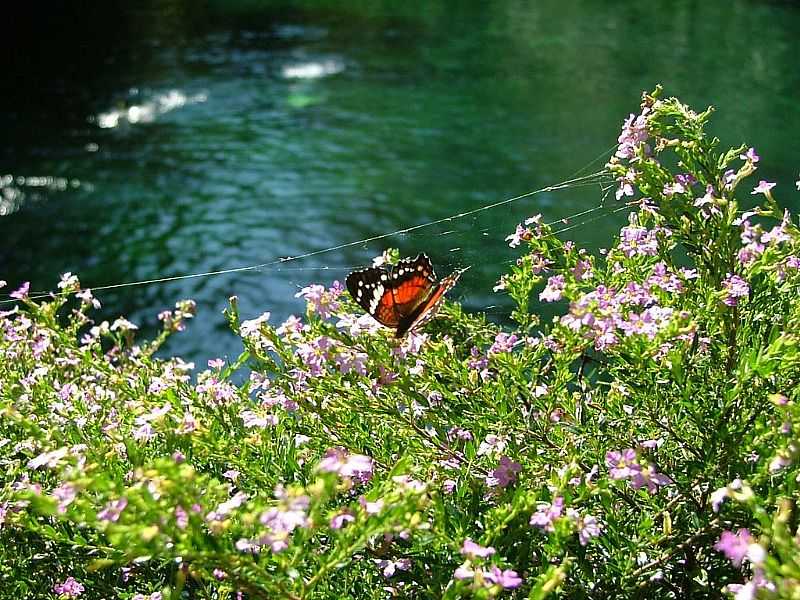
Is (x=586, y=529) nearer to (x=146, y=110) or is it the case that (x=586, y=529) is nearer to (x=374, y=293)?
(x=374, y=293)

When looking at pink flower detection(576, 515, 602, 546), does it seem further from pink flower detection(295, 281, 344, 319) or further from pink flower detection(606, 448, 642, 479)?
pink flower detection(295, 281, 344, 319)

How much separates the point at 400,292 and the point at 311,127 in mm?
8653

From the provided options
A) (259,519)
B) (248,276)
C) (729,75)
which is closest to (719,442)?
(259,519)

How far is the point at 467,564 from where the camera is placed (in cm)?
144

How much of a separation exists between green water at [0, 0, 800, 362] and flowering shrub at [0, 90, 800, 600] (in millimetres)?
1286

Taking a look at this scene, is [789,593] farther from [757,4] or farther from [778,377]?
[757,4]

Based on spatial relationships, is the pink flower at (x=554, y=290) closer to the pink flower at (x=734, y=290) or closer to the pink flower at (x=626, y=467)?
the pink flower at (x=734, y=290)

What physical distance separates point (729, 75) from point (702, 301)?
11426 mm

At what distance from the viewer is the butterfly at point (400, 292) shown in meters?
2.28

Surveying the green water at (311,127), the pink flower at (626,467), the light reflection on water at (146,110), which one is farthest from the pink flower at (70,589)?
the light reflection on water at (146,110)

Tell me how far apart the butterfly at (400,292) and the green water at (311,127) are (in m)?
0.86

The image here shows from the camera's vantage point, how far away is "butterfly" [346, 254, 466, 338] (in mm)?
2281

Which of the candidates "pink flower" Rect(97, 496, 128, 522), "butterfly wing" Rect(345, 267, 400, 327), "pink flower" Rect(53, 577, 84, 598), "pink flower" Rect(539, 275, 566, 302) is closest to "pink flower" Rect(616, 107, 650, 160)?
"pink flower" Rect(539, 275, 566, 302)

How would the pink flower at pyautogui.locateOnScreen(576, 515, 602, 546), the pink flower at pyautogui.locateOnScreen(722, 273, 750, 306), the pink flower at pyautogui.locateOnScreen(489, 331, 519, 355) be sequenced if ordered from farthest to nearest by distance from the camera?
the pink flower at pyautogui.locateOnScreen(489, 331, 519, 355) < the pink flower at pyautogui.locateOnScreen(722, 273, 750, 306) < the pink flower at pyautogui.locateOnScreen(576, 515, 602, 546)
